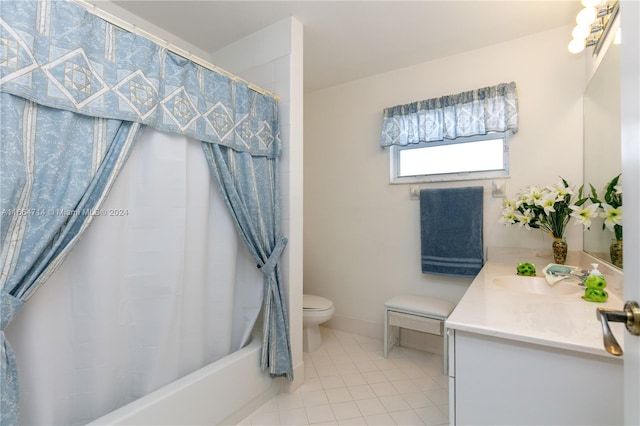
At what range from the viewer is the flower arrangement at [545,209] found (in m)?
1.67

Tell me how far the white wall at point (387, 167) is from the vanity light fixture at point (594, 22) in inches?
15.0

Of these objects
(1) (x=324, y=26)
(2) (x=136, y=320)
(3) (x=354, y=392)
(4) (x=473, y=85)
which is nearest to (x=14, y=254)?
(2) (x=136, y=320)

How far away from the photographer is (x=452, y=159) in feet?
7.63

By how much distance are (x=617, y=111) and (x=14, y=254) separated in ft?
Answer: 7.67

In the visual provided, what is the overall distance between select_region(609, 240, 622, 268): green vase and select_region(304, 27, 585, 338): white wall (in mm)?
613

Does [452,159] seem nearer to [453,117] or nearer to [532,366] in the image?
[453,117]

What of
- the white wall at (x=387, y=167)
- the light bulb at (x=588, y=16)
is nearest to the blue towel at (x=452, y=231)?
the white wall at (x=387, y=167)

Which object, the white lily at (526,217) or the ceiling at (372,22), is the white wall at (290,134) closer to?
the ceiling at (372,22)

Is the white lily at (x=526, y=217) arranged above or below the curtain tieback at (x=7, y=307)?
above

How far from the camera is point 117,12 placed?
175cm

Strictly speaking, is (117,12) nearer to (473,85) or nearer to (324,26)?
(324,26)

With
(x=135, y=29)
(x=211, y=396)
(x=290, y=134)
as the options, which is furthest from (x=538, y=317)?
(x=135, y=29)

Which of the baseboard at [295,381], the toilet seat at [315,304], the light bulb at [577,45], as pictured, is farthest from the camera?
the toilet seat at [315,304]

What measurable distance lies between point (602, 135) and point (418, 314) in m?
1.48
